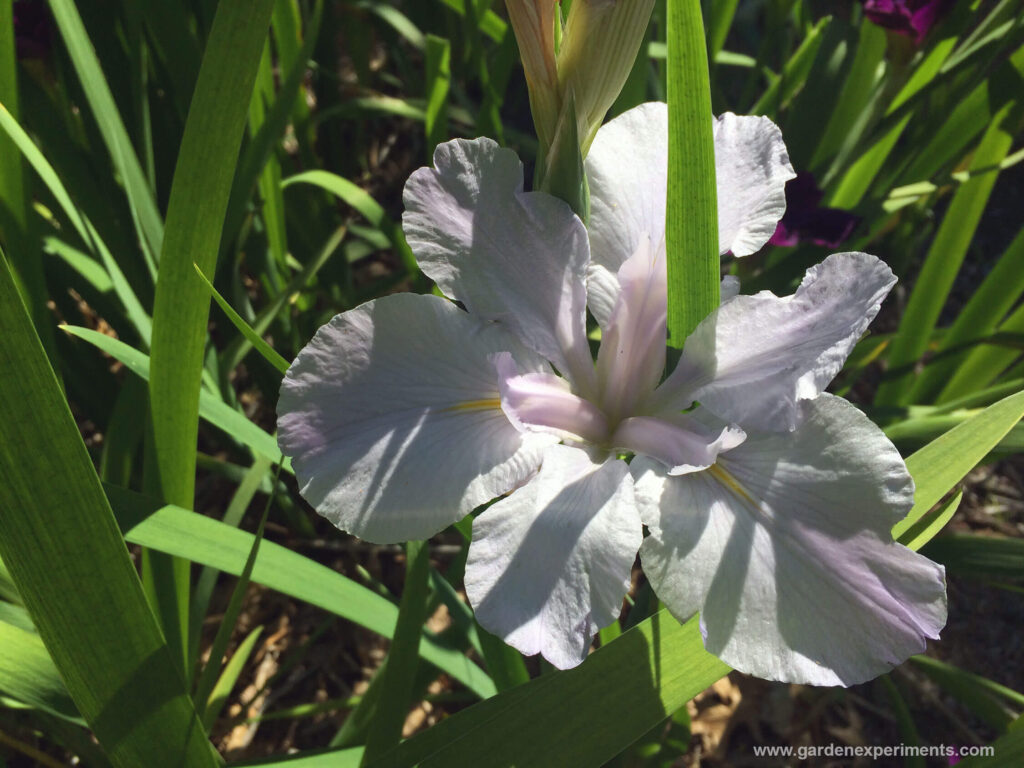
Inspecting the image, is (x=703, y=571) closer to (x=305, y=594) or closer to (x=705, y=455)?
(x=705, y=455)

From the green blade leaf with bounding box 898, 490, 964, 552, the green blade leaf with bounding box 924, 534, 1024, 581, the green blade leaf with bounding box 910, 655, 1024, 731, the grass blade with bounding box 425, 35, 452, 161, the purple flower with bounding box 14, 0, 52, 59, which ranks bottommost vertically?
the green blade leaf with bounding box 910, 655, 1024, 731

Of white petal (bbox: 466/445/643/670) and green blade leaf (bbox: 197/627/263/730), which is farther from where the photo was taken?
green blade leaf (bbox: 197/627/263/730)

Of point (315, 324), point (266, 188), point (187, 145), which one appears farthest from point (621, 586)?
point (315, 324)

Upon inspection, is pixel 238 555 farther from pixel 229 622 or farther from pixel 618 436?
pixel 618 436

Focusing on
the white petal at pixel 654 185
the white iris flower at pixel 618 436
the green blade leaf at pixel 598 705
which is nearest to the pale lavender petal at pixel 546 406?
the white iris flower at pixel 618 436

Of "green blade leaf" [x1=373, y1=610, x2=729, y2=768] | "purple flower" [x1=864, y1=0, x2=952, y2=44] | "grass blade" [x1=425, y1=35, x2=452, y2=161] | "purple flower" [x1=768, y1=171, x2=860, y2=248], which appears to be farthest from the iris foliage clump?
"purple flower" [x1=768, y1=171, x2=860, y2=248]

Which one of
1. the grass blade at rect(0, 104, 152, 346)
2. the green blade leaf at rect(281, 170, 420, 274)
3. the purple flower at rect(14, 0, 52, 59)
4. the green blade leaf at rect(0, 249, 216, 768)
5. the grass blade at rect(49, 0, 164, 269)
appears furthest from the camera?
the green blade leaf at rect(281, 170, 420, 274)

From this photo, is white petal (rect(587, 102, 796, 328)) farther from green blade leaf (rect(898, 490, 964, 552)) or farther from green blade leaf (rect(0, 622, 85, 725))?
green blade leaf (rect(0, 622, 85, 725))
